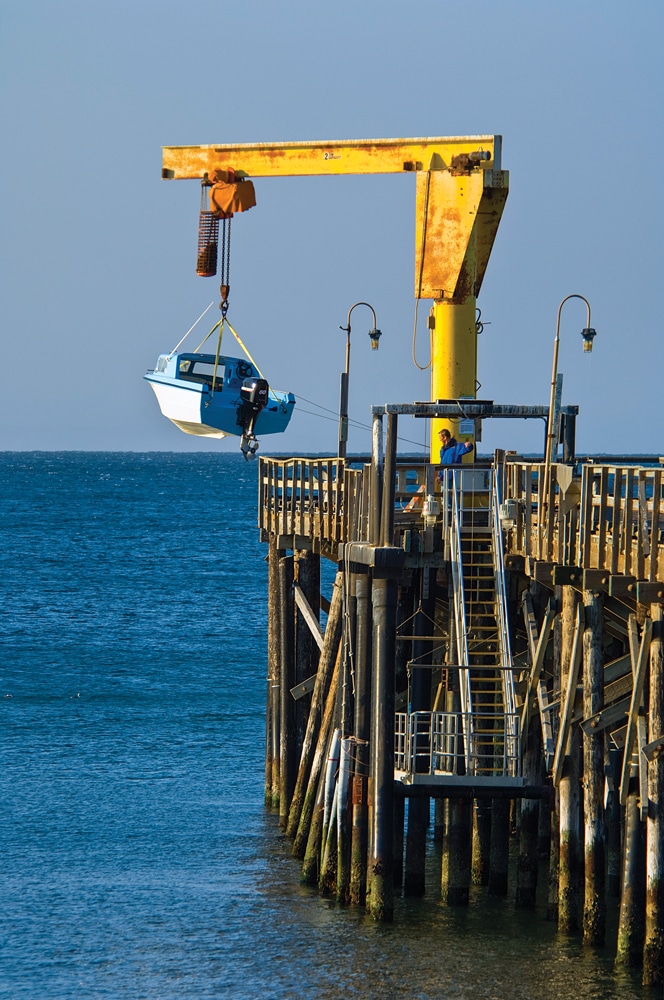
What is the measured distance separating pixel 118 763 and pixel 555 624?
14.0 meters

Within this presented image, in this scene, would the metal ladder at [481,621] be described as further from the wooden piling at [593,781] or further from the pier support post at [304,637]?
the pier support post at [304,637]

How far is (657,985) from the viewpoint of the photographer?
19203mm

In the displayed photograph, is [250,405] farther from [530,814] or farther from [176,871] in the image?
[530,814]

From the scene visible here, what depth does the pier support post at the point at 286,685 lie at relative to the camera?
27719mm

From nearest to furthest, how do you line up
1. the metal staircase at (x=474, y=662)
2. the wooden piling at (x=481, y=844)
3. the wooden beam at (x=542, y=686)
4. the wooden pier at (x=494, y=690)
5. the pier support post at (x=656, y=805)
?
the pier support post at (x=656, y=805) → the wooden pier at (x=494, y=690) → the metal staircase at (x=474, y=662) → the wooden beam at (x=542, y=686) → the wooden piling at (x=481, y=844)

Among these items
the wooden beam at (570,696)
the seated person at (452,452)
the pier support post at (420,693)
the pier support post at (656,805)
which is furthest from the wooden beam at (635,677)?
the seated person at (452,452)

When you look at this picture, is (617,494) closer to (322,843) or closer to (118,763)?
(322,843)

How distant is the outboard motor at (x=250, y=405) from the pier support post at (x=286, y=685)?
771cm

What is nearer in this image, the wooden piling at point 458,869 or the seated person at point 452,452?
the wooden piling at point 458,869

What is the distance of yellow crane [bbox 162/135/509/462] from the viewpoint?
26.8 metres

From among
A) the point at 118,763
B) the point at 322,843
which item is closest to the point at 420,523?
the point at 322,843

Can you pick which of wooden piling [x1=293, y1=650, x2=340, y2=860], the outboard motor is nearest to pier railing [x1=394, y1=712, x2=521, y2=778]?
wooden piling [x1=293, y1=650, x2=340, y2=860]

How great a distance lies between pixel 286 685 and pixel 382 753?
6551 millimetres

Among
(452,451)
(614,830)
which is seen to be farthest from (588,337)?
(614,830)
